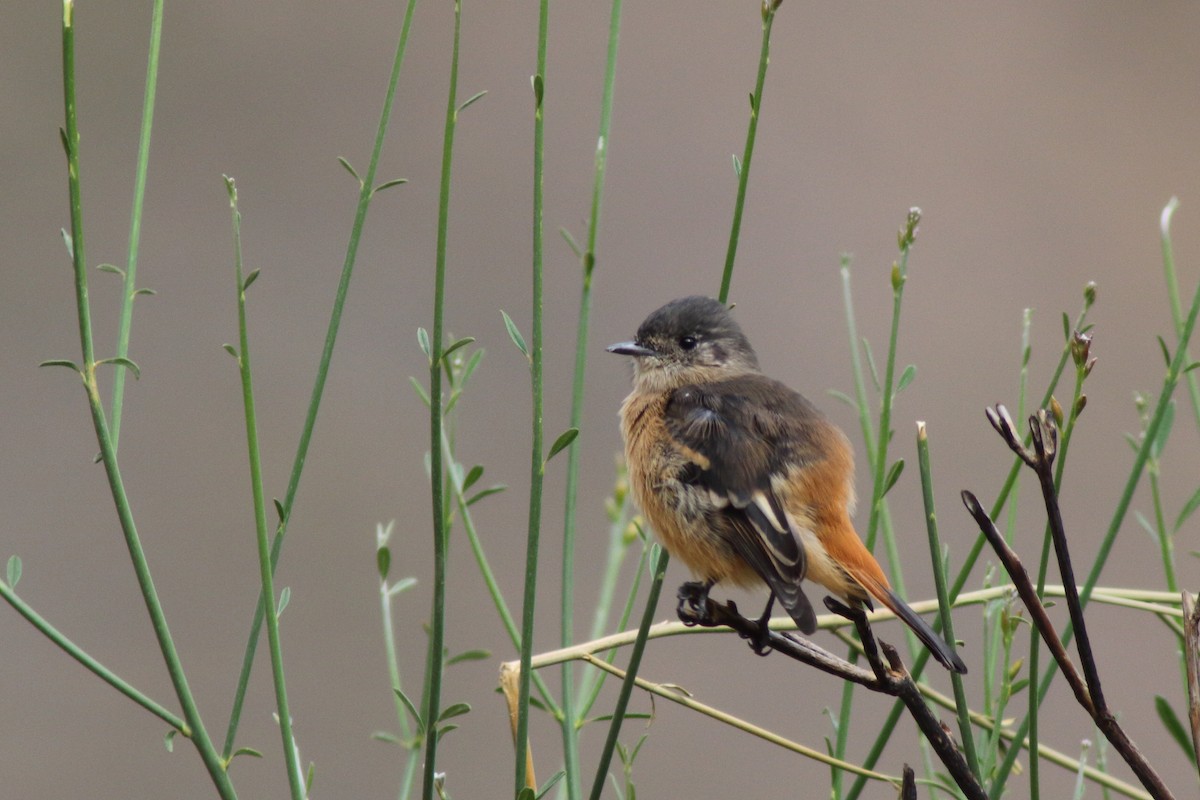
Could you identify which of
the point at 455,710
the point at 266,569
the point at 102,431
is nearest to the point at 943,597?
the point at 455,710

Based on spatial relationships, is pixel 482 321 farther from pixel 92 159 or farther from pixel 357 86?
pixel 92 159

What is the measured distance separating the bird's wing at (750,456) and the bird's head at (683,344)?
337 millimetres

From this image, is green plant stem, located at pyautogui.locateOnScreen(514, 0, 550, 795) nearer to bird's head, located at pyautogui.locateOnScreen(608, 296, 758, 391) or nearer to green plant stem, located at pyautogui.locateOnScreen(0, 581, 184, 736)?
green plant stem, located at pyautogui.locateOnScreen(0, 581, 184, 736)

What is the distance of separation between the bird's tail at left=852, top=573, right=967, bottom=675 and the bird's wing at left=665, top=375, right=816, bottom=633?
0.11m

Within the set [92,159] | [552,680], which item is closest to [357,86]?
[92,159]

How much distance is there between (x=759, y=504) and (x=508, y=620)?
0.69m

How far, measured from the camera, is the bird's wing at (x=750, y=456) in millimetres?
1924

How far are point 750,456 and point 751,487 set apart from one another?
7cm

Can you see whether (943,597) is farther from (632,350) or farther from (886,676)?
(632,350)

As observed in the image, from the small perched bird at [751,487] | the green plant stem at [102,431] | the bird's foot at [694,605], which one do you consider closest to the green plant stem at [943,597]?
the bird's foot at [694,605]

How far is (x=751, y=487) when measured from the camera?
2055 millimetres

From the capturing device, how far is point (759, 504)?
2.02 meters

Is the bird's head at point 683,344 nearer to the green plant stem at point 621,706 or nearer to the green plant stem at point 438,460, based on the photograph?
the green plant stem at point 621,706

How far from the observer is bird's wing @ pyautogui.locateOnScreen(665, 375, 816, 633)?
6.31ft
